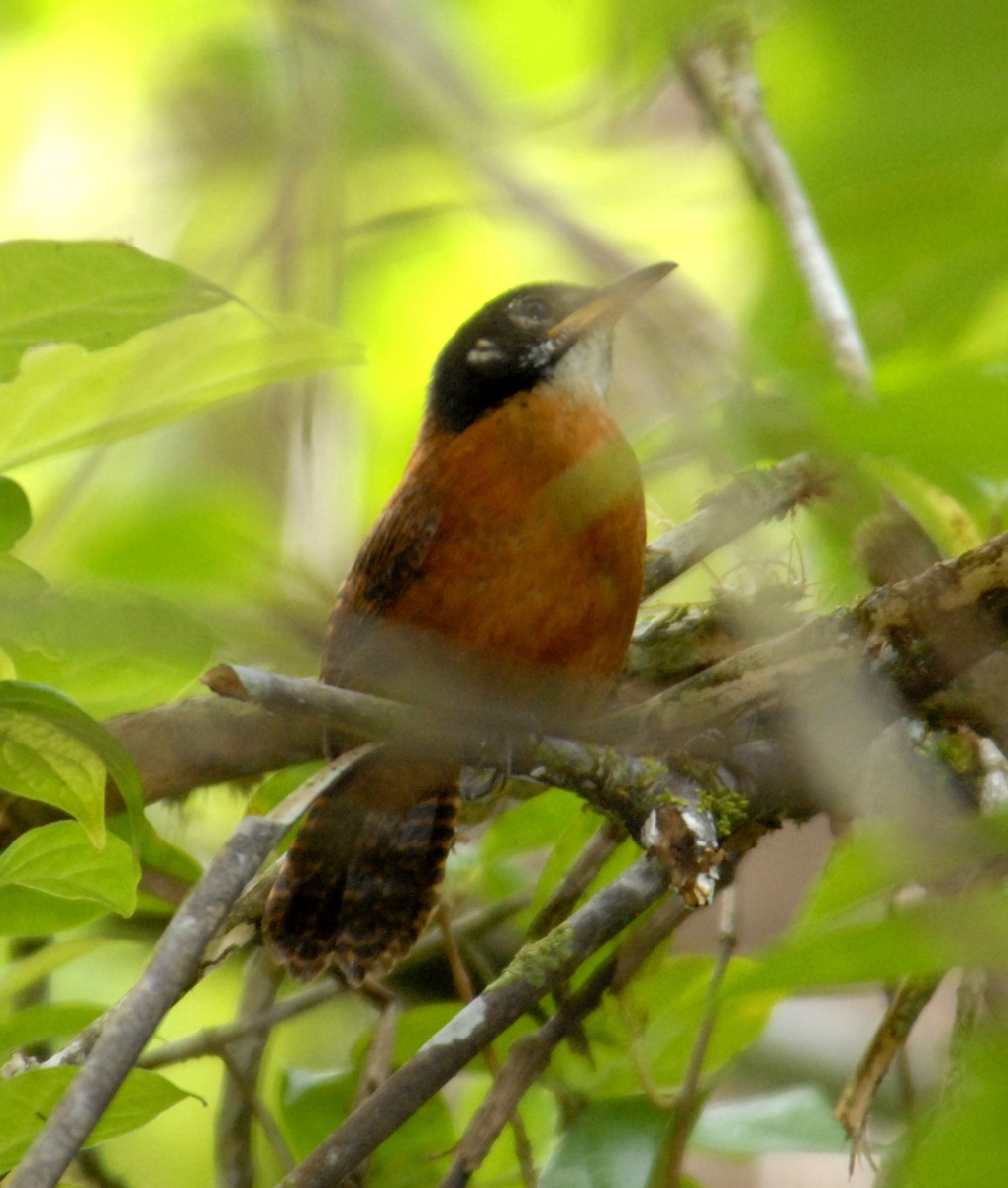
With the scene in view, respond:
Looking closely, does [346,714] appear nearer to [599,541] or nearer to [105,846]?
[105,846]

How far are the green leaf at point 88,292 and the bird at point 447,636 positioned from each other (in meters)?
1.26

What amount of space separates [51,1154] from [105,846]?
755 mm

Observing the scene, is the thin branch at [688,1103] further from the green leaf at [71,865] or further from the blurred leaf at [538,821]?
the green leaf at [71,865]

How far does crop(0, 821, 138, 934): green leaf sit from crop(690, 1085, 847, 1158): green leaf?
1.24m

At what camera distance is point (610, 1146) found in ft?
7.41

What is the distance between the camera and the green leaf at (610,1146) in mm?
2197

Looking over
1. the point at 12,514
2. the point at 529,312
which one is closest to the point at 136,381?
the point at 12,514

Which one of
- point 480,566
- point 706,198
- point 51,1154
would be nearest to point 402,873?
point 480,566

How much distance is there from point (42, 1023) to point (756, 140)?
1.81m

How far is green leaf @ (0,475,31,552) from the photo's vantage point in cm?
165

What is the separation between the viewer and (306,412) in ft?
6.07

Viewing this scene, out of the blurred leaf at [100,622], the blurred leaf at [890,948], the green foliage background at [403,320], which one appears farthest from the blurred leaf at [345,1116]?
the blurred leaf at [890,948]

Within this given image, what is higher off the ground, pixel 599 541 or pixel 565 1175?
pixel 599 541

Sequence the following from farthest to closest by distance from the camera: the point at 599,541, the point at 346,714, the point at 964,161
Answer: the point at 599,541 < the point at 346,714 < the point at 964,161
